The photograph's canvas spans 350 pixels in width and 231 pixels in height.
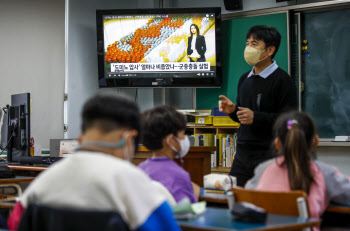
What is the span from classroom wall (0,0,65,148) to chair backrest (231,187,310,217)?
15.9ft

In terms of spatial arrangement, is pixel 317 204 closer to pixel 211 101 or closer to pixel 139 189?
pixel 139 189

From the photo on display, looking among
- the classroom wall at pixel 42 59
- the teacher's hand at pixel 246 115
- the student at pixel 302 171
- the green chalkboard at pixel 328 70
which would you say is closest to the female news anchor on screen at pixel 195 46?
the classroom wall at pixel 42 59

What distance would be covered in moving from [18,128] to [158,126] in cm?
255

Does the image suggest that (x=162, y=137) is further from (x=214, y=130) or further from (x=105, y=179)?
(x=214, y=130)

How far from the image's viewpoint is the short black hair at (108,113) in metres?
1.33

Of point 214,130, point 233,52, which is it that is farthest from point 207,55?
point 214,130

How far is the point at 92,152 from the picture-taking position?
4.26ft

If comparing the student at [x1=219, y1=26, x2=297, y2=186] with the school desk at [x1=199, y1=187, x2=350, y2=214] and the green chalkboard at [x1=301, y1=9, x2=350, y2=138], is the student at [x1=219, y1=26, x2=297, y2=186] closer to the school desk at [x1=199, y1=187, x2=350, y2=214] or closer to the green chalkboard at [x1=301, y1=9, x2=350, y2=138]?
the school desk at [x1=199, y1=187, x2=350, y2=214]

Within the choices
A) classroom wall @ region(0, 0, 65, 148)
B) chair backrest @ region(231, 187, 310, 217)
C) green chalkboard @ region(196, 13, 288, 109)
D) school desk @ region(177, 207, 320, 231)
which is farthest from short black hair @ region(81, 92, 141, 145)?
Answer: classroom wall @ region(0, 0, 65, 148)

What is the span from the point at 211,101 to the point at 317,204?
12.8 ft

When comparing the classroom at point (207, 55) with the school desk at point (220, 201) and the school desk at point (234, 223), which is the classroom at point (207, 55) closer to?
the school desk at point (220, 201)

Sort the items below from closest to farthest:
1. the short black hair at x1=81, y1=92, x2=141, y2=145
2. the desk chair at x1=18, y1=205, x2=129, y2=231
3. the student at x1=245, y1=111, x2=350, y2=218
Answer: the desk chair at x1=18, y1=205, x2=129, y2=231 < the short black hair at x1=81, y1=92, x2=141, y2=145 < the student at x1=245, y1=111, x2=350, y2=218

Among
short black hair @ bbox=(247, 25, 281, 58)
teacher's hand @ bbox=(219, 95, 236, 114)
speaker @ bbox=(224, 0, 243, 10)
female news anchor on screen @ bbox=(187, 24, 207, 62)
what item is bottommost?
teacher's hand @ bbox=(219, 95, 236, 114)

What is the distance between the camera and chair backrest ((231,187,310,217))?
1.82 m
